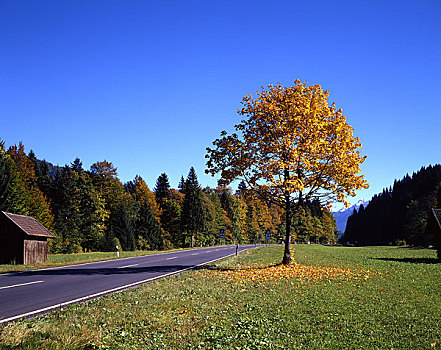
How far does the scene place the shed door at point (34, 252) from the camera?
23.1 meters

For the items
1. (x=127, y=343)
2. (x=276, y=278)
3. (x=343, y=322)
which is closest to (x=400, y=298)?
(x=343, y=322)

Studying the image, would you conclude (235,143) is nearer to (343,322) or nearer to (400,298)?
(400,298)

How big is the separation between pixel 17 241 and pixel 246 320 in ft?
68.0

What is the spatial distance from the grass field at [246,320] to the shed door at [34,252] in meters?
14.7

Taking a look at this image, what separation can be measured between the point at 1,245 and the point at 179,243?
1860 inches

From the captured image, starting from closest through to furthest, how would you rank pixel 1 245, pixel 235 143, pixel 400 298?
pixel 400 298
pixel 235 143
pixel 1 245

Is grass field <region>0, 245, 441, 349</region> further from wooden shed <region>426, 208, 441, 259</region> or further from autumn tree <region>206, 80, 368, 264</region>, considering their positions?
wooden shed <region>426, 208, 441, 259</region>

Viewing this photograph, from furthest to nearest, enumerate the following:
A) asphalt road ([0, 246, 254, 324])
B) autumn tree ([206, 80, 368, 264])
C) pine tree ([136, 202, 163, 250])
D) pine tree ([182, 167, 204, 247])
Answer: pine tree ([182, 167, 204, 247]) < pine tree ([136, 202, 163, 250]) < autumn tree ([206, 80, 368, 264]) < asphalt road ([0, 246, 254, 324])

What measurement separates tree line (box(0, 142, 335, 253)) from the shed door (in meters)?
15.1

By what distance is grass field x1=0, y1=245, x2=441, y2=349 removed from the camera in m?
6.24

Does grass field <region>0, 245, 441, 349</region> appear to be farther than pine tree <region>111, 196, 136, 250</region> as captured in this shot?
No

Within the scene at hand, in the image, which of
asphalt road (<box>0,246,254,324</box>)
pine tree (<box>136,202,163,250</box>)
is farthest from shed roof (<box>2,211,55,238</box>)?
pine tree (<box>136,202,163,250</box>)

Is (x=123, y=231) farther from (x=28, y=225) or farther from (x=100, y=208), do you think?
(x=28, y=225)

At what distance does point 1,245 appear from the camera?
23344mm
